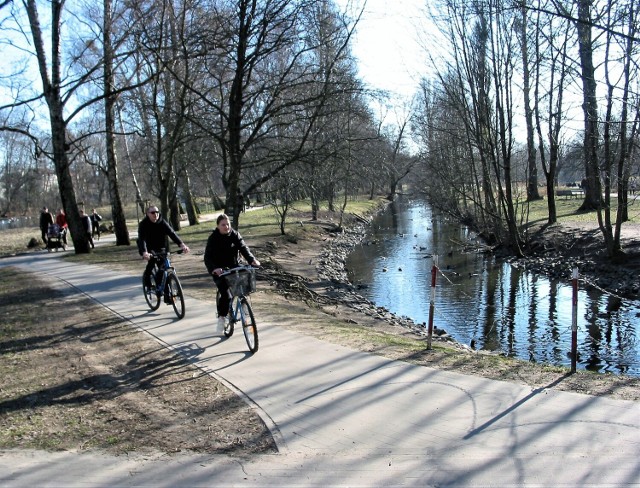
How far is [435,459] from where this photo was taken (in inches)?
159

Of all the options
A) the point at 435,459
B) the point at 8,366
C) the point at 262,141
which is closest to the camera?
the point at 435,459

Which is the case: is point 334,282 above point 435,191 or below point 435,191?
below

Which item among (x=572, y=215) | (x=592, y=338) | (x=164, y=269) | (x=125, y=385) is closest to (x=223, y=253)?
(x=164, y=269)

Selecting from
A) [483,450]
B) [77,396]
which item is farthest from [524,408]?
[77,396]

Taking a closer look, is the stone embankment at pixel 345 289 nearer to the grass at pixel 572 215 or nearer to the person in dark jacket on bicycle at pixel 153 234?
the person in dark jacket on bicycle at pixel 153 234

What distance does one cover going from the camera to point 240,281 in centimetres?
682

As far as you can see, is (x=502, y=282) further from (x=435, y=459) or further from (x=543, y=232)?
(x=435, y=459)

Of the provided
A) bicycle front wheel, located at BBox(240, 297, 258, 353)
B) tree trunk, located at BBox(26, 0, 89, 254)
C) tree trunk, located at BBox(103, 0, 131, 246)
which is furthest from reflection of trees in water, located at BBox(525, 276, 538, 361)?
tree trunk, located at BBox(26, 0, 89, 254)

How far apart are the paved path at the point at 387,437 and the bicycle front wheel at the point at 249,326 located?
221mm

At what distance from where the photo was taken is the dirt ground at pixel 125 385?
451 cm

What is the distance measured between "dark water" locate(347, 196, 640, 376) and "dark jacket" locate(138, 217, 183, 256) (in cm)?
640

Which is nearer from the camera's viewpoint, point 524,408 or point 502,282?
point 524,408

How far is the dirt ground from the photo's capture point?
14.8 feet

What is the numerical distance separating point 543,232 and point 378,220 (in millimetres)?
21909
